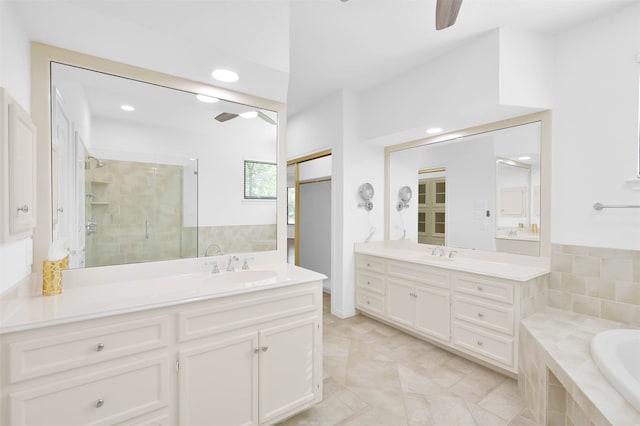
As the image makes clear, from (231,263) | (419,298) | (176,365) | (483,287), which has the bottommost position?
(419,298)

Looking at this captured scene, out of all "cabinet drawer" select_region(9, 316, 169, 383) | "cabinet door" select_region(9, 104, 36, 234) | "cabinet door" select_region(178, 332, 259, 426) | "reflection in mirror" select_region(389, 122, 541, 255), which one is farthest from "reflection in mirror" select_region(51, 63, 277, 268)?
"reflection in mirror" select_region(389, 122, 541, 255)

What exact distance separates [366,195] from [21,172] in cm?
309

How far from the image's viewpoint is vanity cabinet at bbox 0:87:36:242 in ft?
3.72

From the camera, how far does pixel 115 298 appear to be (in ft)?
4.94

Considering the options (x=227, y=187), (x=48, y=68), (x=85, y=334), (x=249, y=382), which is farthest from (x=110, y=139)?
(x=249, y=382)

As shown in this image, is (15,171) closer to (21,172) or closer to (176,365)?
(21,172)

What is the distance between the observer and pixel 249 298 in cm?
170

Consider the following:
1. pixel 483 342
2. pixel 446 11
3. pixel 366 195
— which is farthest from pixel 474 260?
pixel 446 11

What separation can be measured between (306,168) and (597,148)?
3.34 m

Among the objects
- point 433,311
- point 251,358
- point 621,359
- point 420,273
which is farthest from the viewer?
point 420,273

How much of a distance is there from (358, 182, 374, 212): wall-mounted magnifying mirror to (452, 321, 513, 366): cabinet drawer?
1659mm

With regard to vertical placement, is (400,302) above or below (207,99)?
below

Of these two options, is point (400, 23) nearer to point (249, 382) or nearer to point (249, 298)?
point (249, 298)

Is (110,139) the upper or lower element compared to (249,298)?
upper
